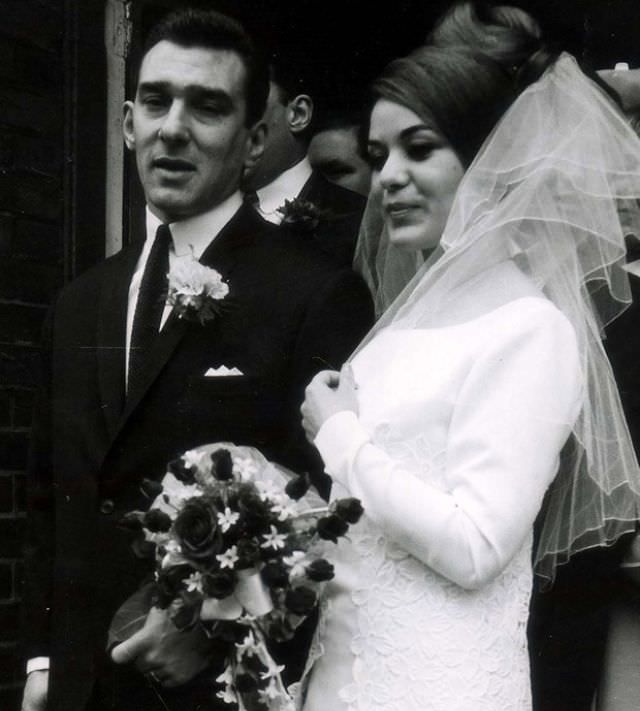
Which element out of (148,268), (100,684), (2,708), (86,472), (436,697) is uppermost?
(148,268)

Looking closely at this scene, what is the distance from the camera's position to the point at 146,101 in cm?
282

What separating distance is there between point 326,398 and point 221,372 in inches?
12.5

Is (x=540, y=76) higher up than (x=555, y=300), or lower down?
higher up

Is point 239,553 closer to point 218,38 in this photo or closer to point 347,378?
point 347,378

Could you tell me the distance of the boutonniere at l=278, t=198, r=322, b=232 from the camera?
115 inches

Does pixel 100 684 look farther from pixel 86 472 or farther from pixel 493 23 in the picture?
pixel 493 23

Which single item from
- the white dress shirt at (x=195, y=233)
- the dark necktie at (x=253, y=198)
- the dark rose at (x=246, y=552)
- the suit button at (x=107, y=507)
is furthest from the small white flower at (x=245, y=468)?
the dark necktie at (x=253, y=198)

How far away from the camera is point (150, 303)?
2.73 m

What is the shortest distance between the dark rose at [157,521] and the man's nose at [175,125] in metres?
0.94

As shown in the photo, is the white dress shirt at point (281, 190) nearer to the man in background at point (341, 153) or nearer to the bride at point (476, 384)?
the man in background at point (341, 153)

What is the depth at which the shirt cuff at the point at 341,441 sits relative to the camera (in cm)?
231

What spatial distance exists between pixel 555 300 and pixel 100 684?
49.0 inches

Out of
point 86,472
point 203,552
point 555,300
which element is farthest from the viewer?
point 86,472

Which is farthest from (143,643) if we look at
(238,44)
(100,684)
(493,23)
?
(493,23)
